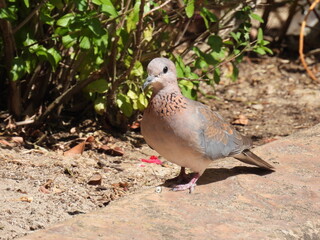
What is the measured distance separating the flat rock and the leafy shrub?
1231 mm

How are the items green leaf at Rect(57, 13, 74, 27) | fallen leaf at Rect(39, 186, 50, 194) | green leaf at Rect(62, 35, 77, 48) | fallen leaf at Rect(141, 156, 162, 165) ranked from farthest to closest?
fallen leaf at Rect(141, 156, 162, 165) → green leaf at Rect(62, 35, 77, 48) → green leaf at Rect(57, 13, 74, 27) → fallen leaf at Rect(39, 186, 50, 194)

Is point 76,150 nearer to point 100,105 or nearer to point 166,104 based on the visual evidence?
point 100,105

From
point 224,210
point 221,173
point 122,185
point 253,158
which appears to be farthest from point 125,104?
point 224,210

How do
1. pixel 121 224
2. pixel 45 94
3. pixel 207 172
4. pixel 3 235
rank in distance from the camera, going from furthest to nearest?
pixel 45 94 < pixel 207 172 < pixel 3 235 < pixel 121 224

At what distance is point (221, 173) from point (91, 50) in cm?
154

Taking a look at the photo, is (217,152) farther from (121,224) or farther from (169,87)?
(121,224)

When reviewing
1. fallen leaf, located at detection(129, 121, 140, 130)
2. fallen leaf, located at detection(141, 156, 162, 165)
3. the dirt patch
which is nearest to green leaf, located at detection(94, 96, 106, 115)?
the dirt patch

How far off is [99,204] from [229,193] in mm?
991

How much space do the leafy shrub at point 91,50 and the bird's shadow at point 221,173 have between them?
1187 mm

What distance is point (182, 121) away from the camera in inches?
147

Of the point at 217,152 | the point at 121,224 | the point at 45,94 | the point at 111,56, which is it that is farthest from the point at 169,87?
the point at 45,94

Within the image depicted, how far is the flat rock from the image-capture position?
3.12m

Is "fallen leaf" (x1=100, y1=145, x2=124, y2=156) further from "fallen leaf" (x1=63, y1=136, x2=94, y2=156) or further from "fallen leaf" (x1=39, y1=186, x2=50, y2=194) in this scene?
"fallen leaf" (x1=39, y1=186, x2=50, y2=194)

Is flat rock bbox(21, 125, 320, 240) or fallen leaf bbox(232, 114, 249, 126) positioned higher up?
flat rock bbox(21, 125, 320, 240)
